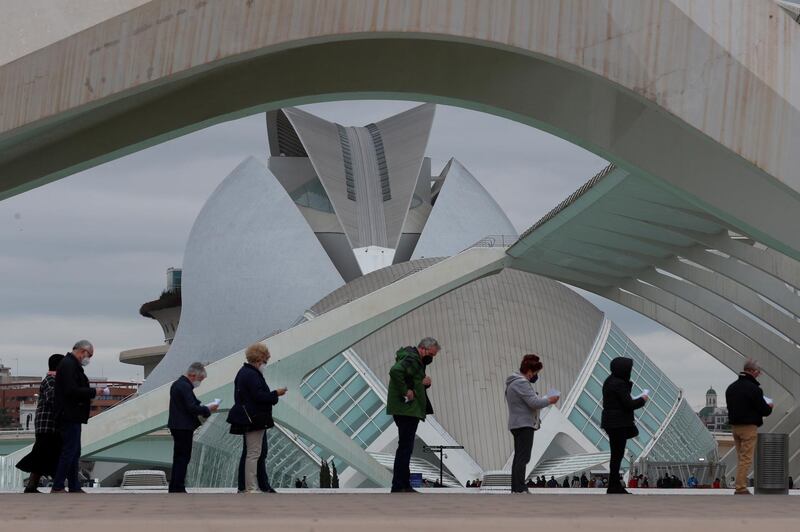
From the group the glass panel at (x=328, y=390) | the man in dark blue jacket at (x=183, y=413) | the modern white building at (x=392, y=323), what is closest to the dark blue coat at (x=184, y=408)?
the man in dark blue jacket at (x=183, y=413)

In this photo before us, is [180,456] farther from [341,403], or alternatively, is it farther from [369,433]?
[341,403]

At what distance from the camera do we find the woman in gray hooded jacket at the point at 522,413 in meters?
11.1

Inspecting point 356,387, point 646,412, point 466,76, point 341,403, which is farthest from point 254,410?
point 646,412

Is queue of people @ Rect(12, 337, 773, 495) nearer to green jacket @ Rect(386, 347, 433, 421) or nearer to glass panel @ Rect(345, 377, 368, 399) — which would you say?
green jacket @ Rect(386, 347, 433, 421)

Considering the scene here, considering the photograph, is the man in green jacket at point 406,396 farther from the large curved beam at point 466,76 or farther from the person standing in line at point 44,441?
the person standing in line at point 44,441

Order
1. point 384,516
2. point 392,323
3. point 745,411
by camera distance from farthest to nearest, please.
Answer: point 392,323, point 745,411, point 384,516

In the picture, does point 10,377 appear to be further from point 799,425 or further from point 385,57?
point 385,57

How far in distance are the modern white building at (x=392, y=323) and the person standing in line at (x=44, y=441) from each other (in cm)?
1975

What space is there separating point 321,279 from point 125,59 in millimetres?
42449

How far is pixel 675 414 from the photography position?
40406 mm

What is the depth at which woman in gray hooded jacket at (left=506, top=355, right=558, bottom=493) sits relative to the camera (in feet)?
36.4

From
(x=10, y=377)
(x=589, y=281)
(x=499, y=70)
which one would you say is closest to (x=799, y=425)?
(x=589, y=281)

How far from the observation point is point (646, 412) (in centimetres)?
3975

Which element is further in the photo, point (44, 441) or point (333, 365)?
point (333, 365)
